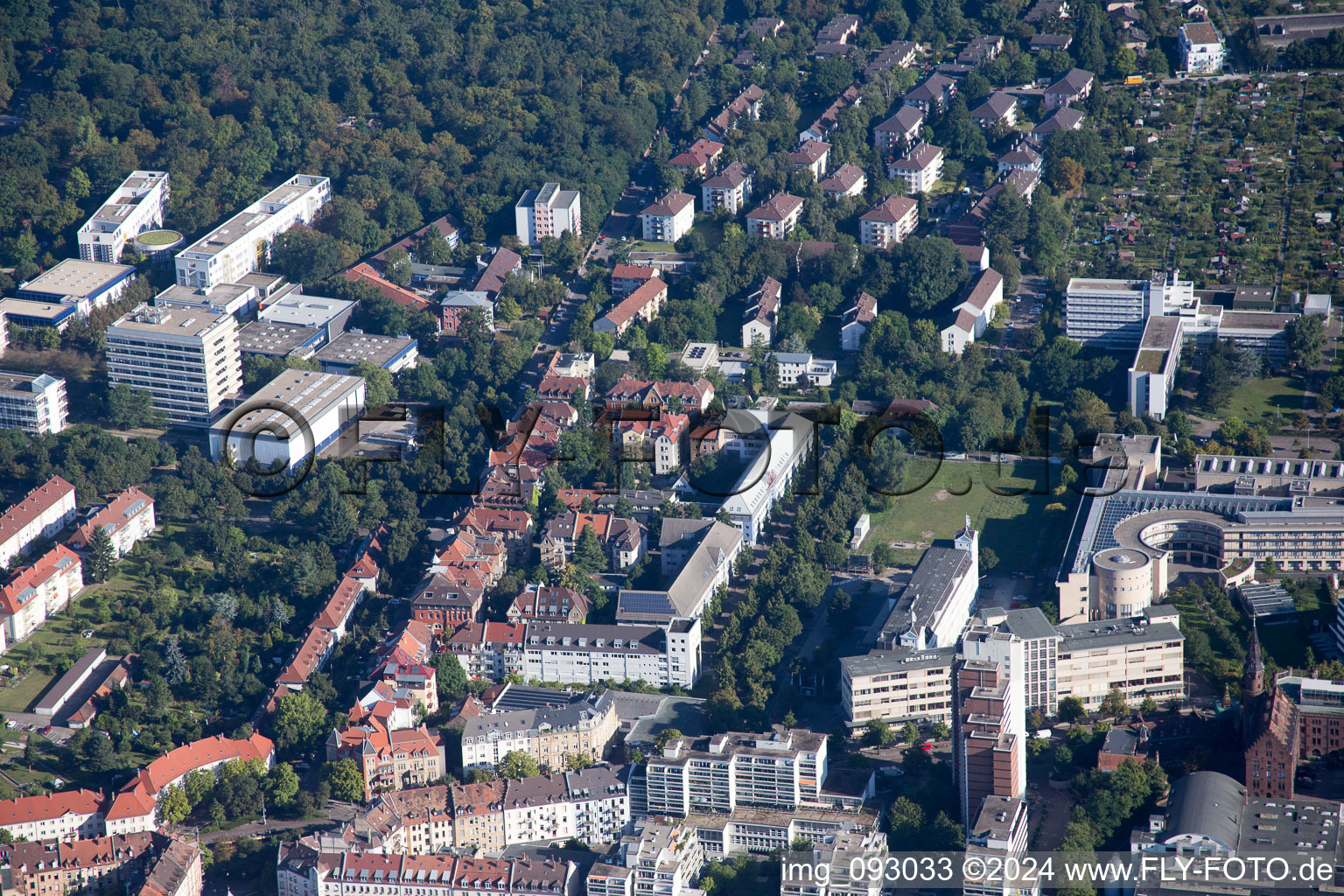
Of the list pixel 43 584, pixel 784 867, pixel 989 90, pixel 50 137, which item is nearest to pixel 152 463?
pixel 43 584

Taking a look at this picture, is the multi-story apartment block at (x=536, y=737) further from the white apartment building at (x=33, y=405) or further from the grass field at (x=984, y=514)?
the white apartment building at (x=33, y=405)

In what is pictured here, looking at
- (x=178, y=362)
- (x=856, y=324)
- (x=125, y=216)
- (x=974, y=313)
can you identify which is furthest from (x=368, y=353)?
(x=974, y=313)

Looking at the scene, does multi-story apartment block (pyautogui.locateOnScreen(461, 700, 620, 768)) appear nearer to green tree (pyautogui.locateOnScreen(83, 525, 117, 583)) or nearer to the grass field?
the grass field

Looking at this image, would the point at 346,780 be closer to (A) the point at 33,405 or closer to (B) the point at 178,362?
(B) the point at 178,362

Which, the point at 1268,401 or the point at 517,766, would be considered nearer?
the point at 517,766

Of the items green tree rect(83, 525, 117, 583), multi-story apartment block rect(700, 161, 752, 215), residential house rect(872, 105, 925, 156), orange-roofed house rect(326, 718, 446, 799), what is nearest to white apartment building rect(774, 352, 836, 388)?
multi-story apartment block rect(700, 161, 752, 215)
